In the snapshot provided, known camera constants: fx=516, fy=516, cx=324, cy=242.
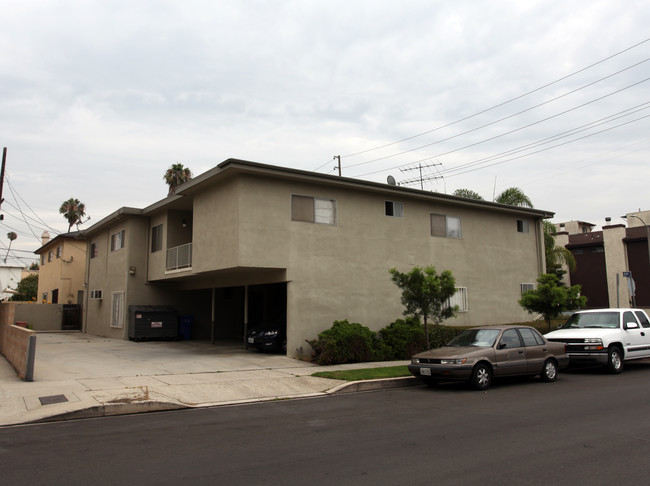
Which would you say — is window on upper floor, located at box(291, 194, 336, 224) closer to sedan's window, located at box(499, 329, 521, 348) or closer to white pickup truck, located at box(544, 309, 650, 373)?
sedan's window, located at box(499, 329, 521, 348)

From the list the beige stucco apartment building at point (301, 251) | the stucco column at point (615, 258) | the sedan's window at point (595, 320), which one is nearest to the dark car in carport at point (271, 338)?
the beige stucco apartment building at point (301, 251)

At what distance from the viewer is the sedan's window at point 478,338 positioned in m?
12.4

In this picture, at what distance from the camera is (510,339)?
41.2ft

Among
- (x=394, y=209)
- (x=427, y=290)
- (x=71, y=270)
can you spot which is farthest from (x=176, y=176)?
(x=427, y=290)

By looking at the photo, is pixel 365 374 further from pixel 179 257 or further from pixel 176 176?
pixel 176 176

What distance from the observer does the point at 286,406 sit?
10055mm

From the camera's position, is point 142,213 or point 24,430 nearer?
point 24,430

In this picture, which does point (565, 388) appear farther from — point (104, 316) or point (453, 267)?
point (104, 316)

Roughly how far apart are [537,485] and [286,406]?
5.71 metres

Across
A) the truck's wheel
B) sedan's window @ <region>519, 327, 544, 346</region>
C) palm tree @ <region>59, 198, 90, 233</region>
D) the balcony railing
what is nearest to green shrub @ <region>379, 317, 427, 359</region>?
sedan's window @ <region>519, 327, 544, 346</region>

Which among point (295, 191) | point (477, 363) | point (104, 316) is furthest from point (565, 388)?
point (104, 316)

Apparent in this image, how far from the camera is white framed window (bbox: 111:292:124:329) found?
24.7 metres

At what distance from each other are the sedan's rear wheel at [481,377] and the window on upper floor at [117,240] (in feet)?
65.4

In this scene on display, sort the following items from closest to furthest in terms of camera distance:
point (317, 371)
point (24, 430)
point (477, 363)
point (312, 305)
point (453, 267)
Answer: point (24, 430) < point (477, 363) < point (317, 371) < point (312, 305) < point (453, 267)
